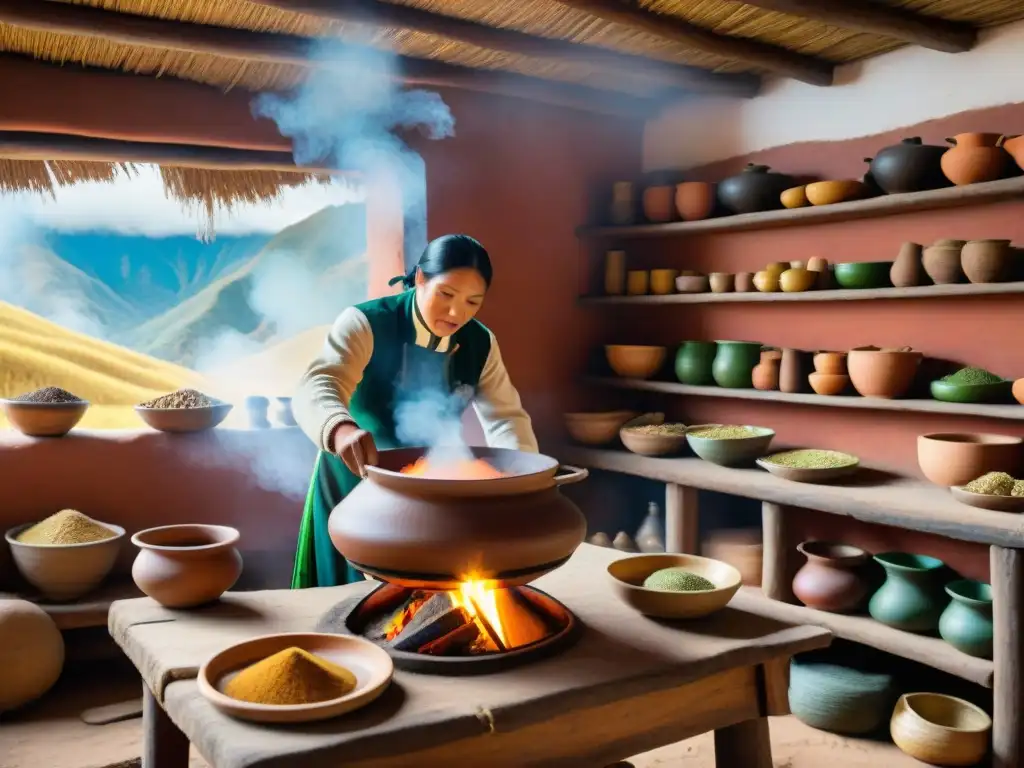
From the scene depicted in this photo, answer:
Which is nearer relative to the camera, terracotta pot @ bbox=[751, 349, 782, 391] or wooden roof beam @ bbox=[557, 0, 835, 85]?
wooden roof beam @ bbox=[557, 0, 835, 85]

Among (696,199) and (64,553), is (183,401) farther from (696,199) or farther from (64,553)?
(696,199)

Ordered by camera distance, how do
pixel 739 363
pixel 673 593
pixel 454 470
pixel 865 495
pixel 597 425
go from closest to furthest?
pixel 673 593, pixel 454 470, pixel 865 495, pixel 739 363, pixel 597 425

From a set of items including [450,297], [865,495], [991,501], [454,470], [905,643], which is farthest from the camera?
[865,495]

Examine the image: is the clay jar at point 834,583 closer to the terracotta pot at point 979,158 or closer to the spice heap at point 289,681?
the terracotta pot at point 979,158

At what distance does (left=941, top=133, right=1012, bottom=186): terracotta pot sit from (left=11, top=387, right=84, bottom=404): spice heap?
3.22 m

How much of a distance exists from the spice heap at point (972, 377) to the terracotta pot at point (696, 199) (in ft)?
4.14

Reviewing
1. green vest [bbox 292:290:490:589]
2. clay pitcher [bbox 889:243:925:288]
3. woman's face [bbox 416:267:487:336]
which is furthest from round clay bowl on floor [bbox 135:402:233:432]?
clay pitcher [bbox 889:243:925:288]

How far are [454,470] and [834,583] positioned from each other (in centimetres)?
176

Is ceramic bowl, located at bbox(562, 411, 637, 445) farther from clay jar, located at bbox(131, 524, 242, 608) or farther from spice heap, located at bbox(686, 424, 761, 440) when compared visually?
clay jar, located at bbox(131, 524, 242, 608)

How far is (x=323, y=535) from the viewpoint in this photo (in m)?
2.39

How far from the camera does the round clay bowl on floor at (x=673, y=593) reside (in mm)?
1626

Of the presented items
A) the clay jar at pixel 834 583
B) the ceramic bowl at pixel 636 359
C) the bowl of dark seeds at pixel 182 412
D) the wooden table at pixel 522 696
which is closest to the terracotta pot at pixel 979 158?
the clay jar at pixel 834 583

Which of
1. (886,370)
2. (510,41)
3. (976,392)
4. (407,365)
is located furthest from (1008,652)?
(510,41)

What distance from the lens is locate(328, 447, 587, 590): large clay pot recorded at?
4.72 feet
